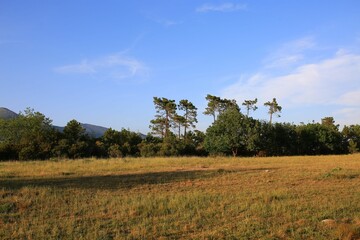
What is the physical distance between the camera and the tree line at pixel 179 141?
37.0m

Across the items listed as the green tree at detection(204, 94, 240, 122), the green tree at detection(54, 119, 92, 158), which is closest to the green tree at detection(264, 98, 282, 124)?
the green tree at detection(204, 94, 240, 122)

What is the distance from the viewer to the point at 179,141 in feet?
154

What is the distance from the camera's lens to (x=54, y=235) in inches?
273

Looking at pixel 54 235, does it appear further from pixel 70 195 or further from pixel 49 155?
pixel 49 155

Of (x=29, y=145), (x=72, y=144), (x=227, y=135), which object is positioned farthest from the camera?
(x=227, y=135)

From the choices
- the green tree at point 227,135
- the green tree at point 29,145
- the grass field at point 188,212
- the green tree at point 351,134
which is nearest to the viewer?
the grass field at point 188,212

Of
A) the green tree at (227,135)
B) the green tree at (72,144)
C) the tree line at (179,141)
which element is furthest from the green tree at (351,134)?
the green tree at (72,144)

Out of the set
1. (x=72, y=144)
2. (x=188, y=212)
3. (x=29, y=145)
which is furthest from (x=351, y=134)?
(x=188, y=212)

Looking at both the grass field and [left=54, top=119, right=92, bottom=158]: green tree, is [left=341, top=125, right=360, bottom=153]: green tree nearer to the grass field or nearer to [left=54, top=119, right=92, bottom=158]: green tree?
[left=54, top=119, right=92, bottom=158]: green tree

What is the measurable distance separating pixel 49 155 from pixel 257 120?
25.6m

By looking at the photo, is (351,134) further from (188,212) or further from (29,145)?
(188,212)

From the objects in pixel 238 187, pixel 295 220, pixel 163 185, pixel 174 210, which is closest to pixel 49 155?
pixel 163 185

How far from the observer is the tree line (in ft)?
121

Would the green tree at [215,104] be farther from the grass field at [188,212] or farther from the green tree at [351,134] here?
the grass field at [188,212]
